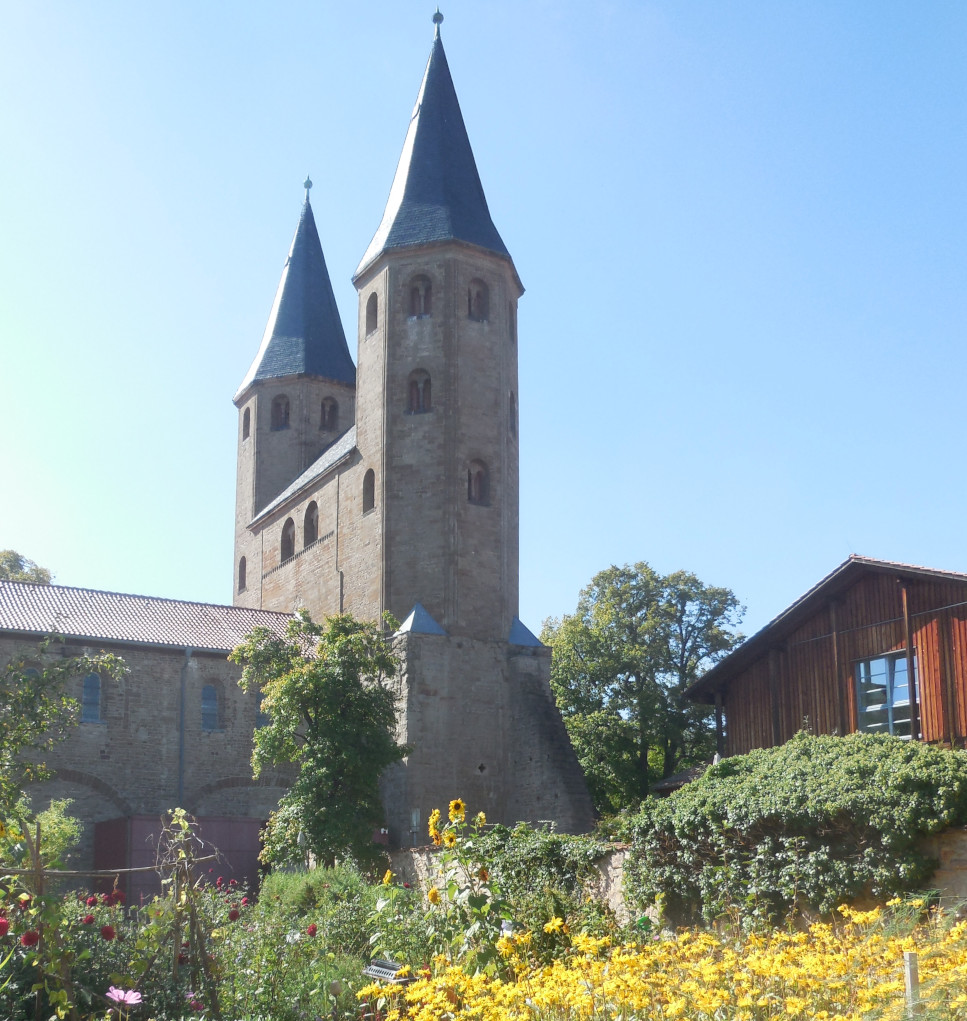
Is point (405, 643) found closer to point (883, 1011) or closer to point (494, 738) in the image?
point (494, 738)

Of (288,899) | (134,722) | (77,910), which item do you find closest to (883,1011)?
(77,910)

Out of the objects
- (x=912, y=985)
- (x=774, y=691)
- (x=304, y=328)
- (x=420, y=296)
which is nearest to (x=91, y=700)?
(x=420, y=296)

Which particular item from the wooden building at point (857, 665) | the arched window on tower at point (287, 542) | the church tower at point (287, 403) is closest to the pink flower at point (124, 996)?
the wooden building at point (857, 665)

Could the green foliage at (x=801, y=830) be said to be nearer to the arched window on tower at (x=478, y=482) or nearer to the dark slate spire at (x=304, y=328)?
the arched window on tower at (x=478, y=482)

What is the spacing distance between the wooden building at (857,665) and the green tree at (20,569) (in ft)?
89.2

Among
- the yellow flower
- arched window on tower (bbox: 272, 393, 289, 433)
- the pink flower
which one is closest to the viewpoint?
the pink flower

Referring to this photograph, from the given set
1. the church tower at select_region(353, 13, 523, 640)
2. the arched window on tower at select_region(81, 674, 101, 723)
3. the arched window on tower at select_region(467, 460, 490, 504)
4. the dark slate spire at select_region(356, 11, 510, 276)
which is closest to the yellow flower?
the church tower at select_region(353, 13, 523, 640)

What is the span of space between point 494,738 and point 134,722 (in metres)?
8.32

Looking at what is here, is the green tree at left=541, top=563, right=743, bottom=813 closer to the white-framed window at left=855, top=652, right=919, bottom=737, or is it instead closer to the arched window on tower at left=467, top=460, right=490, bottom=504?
the arched window on tower at left=467, top=460, right=490, bottom=504

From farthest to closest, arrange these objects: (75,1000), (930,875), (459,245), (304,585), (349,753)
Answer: (304,585)
(459,245)
(349,753)
(930,875)
(75,1000)

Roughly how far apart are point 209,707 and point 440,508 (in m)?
7.31

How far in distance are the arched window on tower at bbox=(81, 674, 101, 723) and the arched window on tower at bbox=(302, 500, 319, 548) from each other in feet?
27.2

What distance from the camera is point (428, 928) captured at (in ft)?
33.9

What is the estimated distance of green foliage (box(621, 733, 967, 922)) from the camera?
12508mm
